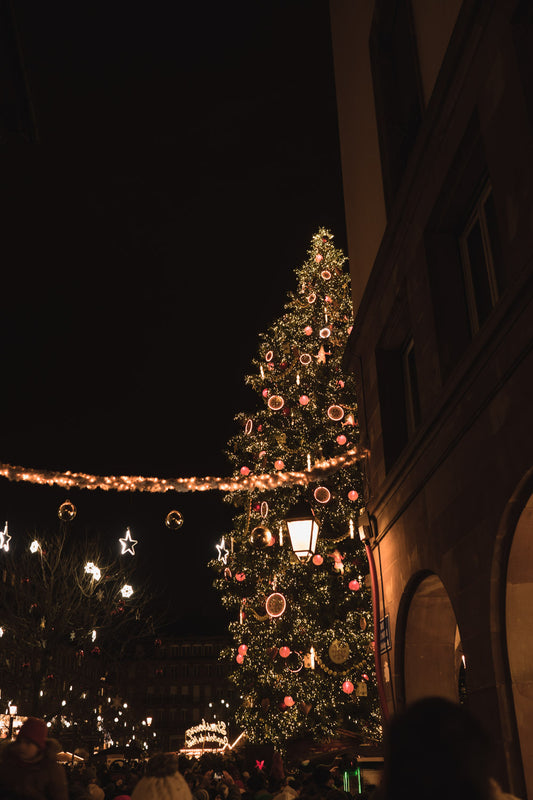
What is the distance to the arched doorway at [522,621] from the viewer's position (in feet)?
22.2

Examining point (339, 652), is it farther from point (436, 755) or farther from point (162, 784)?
point (436, 755)

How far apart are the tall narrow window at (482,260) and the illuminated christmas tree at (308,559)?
338 inches

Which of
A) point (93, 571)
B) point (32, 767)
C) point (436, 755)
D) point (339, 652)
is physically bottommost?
point (32, 767)

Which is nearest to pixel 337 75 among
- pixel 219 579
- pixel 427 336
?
pixel 427 336

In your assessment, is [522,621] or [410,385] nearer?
[522,621]

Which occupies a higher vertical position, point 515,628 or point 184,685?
point 184,685

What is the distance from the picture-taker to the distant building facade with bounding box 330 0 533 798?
22.5 ft

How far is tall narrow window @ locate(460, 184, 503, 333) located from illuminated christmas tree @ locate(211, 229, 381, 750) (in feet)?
28.2

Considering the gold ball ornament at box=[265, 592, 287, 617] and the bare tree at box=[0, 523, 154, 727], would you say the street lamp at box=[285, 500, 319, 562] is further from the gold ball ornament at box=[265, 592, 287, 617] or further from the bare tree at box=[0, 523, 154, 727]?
the bare tree at box=[0, 523, 154, 727]

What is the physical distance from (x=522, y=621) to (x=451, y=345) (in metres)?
3.55

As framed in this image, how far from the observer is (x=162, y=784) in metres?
5.46

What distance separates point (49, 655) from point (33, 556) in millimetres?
5455

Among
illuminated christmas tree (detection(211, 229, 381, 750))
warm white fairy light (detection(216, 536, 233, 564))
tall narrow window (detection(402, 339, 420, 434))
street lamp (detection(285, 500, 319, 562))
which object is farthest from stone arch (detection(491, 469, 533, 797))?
warm white fairy light (detection(216, 536, 233, 564))

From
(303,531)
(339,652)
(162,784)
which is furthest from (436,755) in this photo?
(339,652)
